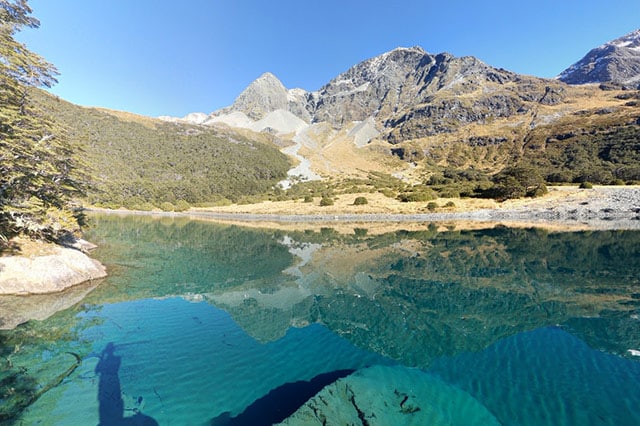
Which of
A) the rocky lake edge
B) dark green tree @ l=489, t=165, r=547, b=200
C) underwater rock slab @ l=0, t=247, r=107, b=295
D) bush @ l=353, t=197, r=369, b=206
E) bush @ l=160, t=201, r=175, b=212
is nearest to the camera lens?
underwater rock slab @ l=0, t=247, r=107, b=295

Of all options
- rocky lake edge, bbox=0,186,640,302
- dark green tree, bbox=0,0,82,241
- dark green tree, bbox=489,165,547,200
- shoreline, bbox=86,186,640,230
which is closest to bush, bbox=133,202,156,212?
rocky lake edge, bbox=0,186,640,302

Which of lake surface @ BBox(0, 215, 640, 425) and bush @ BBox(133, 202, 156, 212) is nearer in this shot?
lake surface @ BBox(0, 215, 640, 425)

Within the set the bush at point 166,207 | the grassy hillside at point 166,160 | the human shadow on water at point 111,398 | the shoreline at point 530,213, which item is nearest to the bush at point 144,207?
the grassy hillside at point 166,160

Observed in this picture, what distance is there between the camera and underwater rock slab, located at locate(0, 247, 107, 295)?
14258 mm

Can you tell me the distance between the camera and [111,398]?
7.46 meters

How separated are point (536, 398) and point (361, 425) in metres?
4.90

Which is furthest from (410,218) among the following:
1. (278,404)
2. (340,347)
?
(278,404)

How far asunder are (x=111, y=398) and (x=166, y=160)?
485 feet

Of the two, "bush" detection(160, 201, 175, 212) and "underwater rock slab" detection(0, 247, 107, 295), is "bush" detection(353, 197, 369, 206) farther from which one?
"bush" detection(160, 201, 175, 212)

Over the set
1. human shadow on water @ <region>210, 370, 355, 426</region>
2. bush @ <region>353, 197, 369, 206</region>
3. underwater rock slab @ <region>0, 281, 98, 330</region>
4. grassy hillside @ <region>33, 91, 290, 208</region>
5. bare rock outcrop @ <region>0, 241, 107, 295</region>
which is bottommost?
human shadow on water @ <region>210, 370, 355, 426</region>

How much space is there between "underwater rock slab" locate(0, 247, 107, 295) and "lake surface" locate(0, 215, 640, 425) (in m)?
1.17

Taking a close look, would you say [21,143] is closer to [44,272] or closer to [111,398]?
[44,272]

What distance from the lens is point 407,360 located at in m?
9.38

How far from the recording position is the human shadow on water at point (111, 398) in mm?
6668
